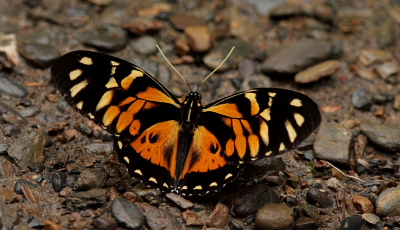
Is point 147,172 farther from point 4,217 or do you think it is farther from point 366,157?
point 366,157

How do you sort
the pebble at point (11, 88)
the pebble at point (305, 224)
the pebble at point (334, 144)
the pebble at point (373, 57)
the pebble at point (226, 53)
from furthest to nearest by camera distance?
the pebble at point (373, 57) < the pebble at point (226, 53) < the pebble at point (11, 88) < the pebble at point (334, 144) < the pebble at point (305, 224)

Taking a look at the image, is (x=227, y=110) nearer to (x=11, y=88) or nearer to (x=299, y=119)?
(x=299, y=119)

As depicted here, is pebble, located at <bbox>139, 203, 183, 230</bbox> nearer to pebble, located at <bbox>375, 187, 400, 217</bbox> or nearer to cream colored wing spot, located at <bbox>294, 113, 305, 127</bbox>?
cream colored wing spot, located at <bbox>294, 113, 305, 127</bbox>

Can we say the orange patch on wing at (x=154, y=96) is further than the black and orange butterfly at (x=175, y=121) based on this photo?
Yes

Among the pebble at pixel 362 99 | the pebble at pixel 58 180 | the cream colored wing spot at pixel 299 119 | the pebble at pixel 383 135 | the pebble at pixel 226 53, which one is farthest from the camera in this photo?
the pebble at pixel 226 53

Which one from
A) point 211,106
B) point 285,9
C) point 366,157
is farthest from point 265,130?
point 285,9

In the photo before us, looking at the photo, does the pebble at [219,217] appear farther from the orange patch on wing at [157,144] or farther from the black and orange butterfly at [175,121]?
the orange patch on wing at [157,144]

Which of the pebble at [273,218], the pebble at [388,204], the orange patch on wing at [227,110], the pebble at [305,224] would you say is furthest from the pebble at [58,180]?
the pebble at [388,204]

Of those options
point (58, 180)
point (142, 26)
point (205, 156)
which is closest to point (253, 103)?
point (205, 156)
